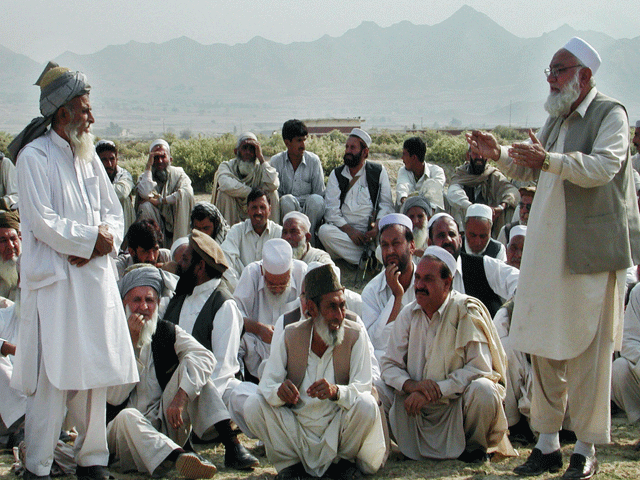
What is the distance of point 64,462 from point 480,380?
8.08ft

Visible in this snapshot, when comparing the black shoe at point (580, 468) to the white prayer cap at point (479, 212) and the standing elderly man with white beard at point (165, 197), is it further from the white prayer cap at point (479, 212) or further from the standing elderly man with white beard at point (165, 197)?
the standing elderly man with white beard at point (165, 197)

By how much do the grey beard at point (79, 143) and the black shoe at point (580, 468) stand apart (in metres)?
3.07

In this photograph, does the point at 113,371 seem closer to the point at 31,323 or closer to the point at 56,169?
the point at 31,323

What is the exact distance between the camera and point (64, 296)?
3.96 metres

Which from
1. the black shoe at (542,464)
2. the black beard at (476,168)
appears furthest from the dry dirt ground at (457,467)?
the black beard at (476,168)

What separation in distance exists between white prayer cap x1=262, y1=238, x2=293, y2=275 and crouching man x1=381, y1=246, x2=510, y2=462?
137 cm

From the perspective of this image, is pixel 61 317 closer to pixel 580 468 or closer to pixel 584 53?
pixel 580 468

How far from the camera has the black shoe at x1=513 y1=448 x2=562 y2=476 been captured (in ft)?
13.5

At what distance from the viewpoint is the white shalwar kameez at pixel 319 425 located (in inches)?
169

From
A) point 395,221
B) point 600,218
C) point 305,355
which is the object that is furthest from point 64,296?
point 395,221

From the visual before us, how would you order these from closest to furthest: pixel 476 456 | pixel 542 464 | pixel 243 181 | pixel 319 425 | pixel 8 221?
pixel 542 464 < pixel 319 425 < pixel 476 456 < pixel 8 221 < pixel 243 181

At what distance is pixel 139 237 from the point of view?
626cm

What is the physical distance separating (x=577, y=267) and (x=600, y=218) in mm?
287

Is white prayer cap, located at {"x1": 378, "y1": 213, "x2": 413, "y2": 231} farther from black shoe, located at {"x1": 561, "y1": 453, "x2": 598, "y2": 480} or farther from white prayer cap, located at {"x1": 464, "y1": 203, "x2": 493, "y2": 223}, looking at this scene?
black shoe, located at {"x1": 561, "y1": 453, "x2": 598, "y2": 480}
